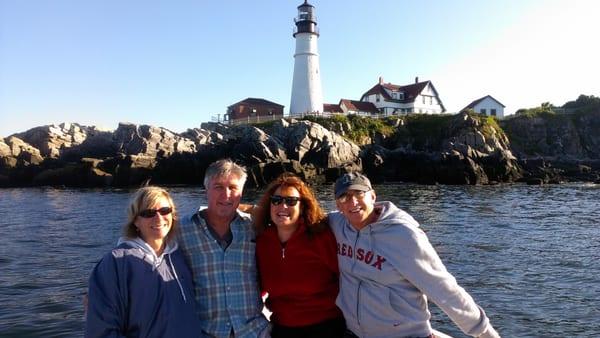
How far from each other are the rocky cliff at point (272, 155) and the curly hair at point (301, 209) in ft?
117

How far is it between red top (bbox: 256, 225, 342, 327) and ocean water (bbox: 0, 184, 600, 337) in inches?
218

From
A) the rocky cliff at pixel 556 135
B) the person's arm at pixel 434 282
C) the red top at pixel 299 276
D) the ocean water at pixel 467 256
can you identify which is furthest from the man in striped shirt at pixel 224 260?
the rocky cliff at pixel 556 135

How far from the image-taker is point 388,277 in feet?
14.3

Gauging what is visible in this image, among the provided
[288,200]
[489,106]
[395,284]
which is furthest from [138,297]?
[489,106]

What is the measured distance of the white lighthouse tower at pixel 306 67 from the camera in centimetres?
7056

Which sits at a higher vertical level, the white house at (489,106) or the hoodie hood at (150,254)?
the white house at (489,106)

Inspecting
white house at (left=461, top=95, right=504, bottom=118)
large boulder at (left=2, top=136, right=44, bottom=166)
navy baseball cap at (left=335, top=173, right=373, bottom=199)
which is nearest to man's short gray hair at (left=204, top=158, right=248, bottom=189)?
navy baseball cap at (left=335, top=173, right=373, bottom=199)

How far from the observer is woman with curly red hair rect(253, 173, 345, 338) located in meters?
4.57

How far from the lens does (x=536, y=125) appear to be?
6919cm

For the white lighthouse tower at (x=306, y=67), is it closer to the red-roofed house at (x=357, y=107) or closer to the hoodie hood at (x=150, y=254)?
the red-roofed house at (x=357, y=107)

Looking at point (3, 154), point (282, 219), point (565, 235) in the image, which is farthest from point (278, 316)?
point (3, 154)

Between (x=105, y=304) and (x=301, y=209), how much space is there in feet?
6.45

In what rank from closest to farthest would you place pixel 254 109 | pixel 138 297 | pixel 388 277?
1. pixel 138 297
2. pixel 388 277
3. pixel 254 109

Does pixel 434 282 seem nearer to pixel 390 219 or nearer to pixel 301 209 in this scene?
pixel 390 219
